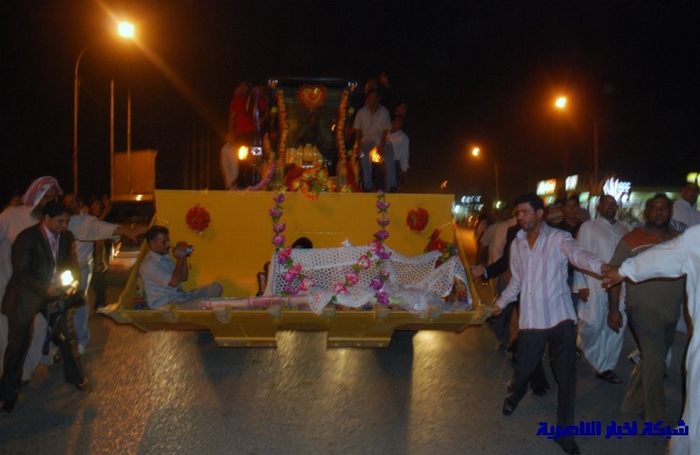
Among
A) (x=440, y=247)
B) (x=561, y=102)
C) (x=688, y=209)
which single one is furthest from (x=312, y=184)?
(x=561, y=102)

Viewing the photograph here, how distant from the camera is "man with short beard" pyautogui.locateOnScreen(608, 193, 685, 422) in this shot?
5328 millimetres

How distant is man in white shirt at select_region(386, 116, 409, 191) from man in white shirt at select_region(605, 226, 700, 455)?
6420mm

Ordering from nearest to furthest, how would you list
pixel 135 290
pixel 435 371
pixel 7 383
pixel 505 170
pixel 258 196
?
1. pixel 7 383
2. pixel 135 290
3. pixel 435 371
4. pixel 258 196
5. pixel 505 170

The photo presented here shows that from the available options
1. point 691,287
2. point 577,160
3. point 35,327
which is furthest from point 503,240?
point 577,160

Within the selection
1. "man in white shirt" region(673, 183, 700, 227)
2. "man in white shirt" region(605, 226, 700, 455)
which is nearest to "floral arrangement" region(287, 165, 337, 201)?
"man in white shirt" region(605, 226, 700, 455)

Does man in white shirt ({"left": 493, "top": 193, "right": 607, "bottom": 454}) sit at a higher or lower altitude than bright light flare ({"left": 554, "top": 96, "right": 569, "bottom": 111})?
lower

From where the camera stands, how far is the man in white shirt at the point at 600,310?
7.16 meters

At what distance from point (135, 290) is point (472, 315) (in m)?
3.20

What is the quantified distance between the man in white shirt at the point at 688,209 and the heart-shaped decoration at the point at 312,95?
A: 18.0 ft

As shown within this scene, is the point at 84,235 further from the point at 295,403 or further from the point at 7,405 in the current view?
the point at 295,403

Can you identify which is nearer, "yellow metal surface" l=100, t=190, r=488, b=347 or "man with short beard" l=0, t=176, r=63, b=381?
"man with short beard" l=0, t=176, r=63, b=381

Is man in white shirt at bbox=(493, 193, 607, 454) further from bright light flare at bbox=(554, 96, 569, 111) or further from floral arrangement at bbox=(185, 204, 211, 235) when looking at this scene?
Result: bright light flare at bbox=(554, 96, 569, 111)

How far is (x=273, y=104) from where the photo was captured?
10.7 m

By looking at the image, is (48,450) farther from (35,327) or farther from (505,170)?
(505,170)
